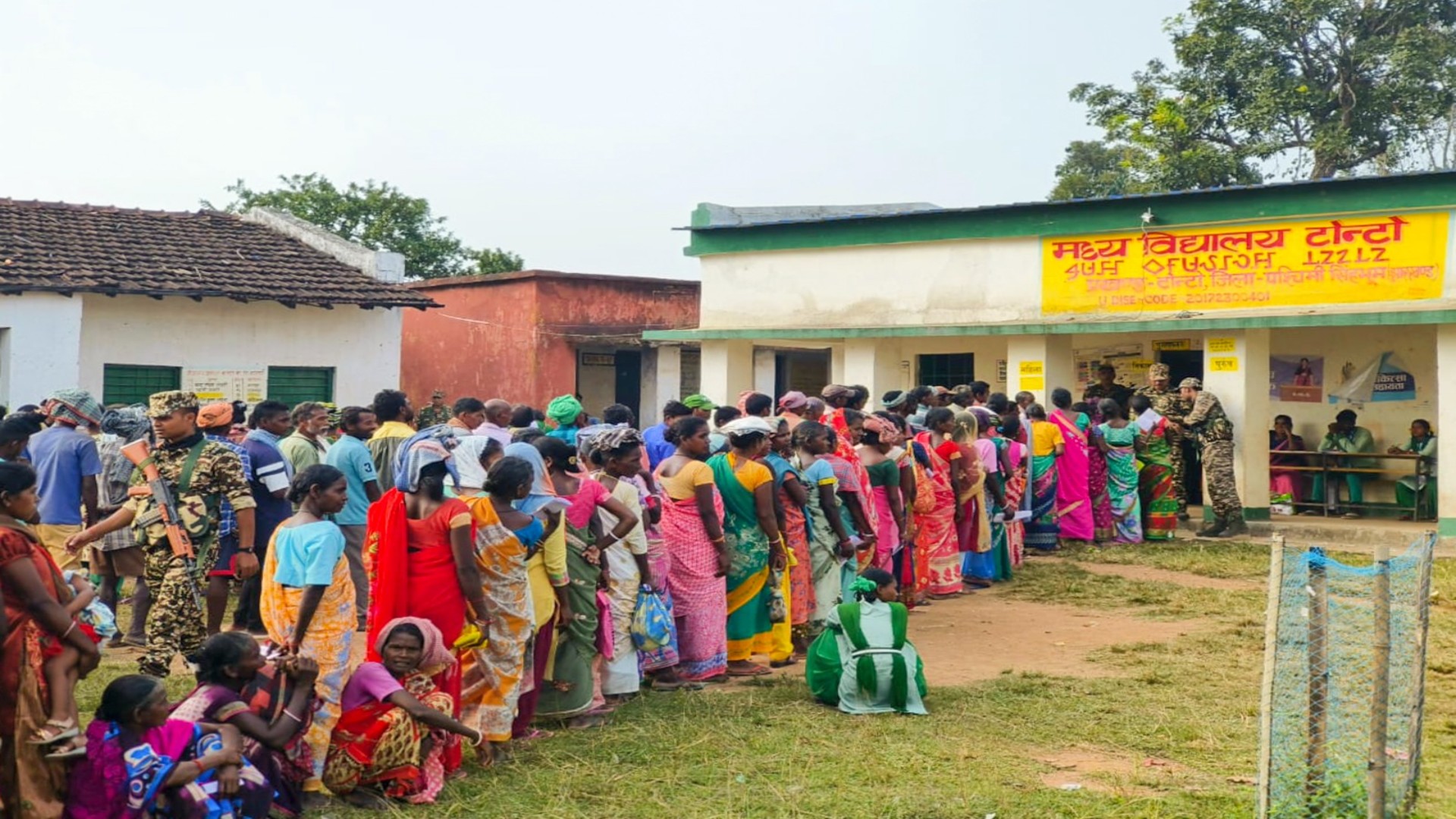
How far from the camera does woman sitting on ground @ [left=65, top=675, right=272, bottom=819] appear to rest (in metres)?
4.58

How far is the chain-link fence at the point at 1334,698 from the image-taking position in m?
4.82

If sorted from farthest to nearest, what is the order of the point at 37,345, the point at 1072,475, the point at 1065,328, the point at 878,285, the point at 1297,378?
the point at 878,285
the point at 1297,378
the point at 37,345
the point at 1065,328
the point at 1072,475

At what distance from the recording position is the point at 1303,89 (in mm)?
25500

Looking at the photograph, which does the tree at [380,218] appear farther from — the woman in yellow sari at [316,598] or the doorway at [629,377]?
the woman in yellow sari at [316,598]

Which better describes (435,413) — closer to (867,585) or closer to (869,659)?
(867,585)

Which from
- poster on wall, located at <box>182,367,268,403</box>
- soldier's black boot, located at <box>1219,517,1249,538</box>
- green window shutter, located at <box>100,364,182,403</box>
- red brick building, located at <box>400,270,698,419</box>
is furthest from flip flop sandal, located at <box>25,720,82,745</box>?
red brick building, located at <box>400,270,698,419</box>

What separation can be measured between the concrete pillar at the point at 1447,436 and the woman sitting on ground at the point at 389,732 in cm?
1139

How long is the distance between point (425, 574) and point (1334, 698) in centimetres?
363

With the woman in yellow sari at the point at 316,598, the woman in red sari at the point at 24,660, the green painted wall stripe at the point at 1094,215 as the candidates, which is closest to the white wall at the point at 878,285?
the green painted wall stripe at the point at 1094,215

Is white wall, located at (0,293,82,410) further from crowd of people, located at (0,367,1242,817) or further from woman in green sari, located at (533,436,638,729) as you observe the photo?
woman in green sari, located at (533,436,638,729)

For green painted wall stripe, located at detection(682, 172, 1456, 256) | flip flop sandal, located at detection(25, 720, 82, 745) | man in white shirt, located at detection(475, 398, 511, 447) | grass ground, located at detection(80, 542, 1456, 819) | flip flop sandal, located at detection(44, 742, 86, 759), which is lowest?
grass ground, located at detection(80, 542, 1456, 819)

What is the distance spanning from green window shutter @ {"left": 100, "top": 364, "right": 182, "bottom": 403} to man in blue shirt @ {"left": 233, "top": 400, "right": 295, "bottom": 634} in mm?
9453

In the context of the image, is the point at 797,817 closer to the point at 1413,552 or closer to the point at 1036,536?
the point at 1413,552

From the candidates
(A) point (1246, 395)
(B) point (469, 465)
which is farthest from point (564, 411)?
(A) point (1246, 395)
